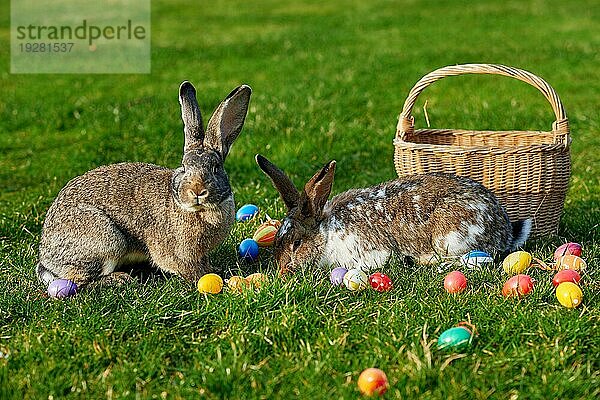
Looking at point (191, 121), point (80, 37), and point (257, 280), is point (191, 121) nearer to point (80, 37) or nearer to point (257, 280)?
point (257, 280)

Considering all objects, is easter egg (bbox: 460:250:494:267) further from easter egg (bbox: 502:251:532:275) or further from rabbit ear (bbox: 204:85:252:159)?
rabbit ear (bbox: 204:85:252:159)

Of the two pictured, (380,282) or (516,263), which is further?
(516,263)

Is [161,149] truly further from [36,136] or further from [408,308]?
[408,308]

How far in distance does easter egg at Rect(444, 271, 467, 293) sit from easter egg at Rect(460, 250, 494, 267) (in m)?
0.37

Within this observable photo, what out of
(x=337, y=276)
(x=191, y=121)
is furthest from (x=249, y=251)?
(x=191, y=121)

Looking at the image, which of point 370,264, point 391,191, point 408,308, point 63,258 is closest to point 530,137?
point 391,191

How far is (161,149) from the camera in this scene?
27.0 ft

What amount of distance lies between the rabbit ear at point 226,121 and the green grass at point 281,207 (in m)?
0.77

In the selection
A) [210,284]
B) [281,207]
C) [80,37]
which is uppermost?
[210,284]

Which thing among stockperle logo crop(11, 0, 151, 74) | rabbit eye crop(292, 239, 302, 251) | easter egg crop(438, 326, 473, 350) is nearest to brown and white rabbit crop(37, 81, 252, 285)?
rabbit eye crop(292, 239, 302, 251)

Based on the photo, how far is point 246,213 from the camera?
20.1 ft

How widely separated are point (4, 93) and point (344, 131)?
15.0ft

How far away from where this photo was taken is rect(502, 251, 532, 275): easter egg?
16.1 feet

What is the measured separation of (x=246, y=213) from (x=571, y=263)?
87.8 inches
